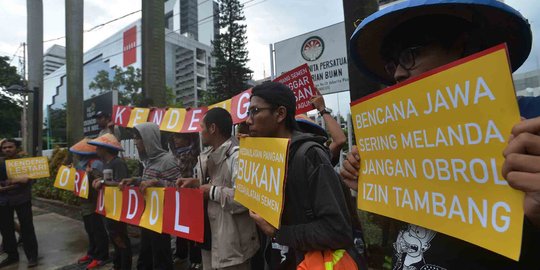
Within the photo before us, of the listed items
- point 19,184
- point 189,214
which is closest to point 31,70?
point 19,184

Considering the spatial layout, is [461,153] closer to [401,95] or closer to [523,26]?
[401,95]

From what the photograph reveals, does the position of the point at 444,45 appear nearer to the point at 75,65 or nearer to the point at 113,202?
the point at 113,202

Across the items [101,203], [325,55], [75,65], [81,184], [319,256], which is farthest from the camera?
[75,65]

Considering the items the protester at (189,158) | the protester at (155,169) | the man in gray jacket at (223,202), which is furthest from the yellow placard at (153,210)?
the protester at (189,158)

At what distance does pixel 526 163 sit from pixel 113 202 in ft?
11.8

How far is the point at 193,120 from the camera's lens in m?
4.12

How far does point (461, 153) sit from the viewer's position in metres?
0.78

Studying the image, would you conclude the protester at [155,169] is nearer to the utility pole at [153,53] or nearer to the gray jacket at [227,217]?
the gray jacket at [227,217]

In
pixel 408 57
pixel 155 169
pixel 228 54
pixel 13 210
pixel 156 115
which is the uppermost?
pixel 228 54

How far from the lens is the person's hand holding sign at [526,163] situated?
594 millimetres

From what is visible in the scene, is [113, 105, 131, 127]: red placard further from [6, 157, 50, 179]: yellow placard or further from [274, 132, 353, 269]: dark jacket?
[274, 132, 353, 269]: dark jacket

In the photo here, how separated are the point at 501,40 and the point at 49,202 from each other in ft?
35.6

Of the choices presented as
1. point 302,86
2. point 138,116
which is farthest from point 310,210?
point 138,116

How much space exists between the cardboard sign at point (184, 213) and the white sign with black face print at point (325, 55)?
12.0 ft
